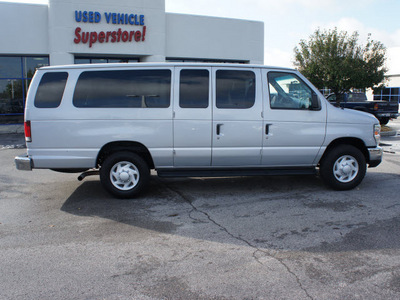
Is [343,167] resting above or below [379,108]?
below

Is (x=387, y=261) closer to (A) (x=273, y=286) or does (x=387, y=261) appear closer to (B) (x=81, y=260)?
(A) (x=273, y=286)

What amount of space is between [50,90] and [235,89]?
9.95 feet

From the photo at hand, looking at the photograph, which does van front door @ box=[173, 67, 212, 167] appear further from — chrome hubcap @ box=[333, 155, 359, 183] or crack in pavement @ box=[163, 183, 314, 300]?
chrome hubcap @ box=[333, 155, 359, 183]

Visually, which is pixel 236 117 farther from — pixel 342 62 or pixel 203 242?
pixel 342 62

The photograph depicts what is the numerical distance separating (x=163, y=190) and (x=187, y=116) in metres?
1.60

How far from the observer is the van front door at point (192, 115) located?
6051 millimetres

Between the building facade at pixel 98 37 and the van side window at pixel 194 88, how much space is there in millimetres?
13669

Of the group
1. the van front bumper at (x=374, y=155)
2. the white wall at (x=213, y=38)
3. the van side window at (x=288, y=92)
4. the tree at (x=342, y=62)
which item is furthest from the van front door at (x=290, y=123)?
the white wall at (x=213, y=38)

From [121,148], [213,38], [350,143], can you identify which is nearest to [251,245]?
[121,148]

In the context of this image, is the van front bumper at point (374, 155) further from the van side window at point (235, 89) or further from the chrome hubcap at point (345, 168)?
the van side window at point (235, 89)

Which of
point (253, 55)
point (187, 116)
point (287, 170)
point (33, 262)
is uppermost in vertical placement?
point (253, 55)

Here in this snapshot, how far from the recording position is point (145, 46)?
62.7 ft

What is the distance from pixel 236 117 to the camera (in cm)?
615

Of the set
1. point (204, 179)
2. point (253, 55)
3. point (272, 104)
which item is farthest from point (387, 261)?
point (253, 55)
